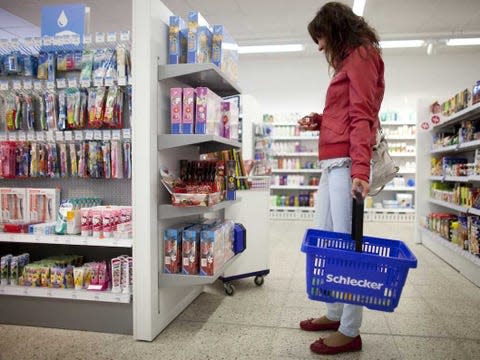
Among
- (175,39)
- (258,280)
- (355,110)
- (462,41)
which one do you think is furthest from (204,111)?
(462,41)

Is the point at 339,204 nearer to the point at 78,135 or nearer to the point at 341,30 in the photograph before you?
the point at 341,30

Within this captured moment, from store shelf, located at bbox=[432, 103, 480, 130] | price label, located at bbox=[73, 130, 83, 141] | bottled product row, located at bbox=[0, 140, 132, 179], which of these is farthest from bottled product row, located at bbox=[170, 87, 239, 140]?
store shelf, located at bbox=[432, 103, 480, 130]

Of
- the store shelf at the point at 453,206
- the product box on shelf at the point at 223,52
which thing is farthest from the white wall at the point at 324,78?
the product box on shelf at the point at 223,52

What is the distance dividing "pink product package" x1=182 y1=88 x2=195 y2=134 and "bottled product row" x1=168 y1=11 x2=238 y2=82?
0.73 feet

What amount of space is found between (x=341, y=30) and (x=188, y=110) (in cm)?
97

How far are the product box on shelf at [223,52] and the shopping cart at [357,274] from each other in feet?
4.74

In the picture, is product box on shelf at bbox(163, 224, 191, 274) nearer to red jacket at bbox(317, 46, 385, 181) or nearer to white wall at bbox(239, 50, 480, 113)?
red jacket at bbox(317, 46, 385, 181)

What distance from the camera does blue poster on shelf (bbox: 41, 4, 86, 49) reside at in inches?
108

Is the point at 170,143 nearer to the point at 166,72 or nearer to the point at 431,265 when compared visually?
the point at 166,72

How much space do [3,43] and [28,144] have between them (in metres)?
0.80

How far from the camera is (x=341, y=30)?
2.05 m

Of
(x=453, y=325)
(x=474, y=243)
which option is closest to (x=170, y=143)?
(x=453, y=325)

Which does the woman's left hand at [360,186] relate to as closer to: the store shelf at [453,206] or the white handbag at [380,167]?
the white handbag at [380,167]

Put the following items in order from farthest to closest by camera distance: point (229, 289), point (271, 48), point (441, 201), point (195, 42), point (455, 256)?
point (271, 48)
point (441, 201)
point (455, 256)
point (229, 289)
point (195, 42)
